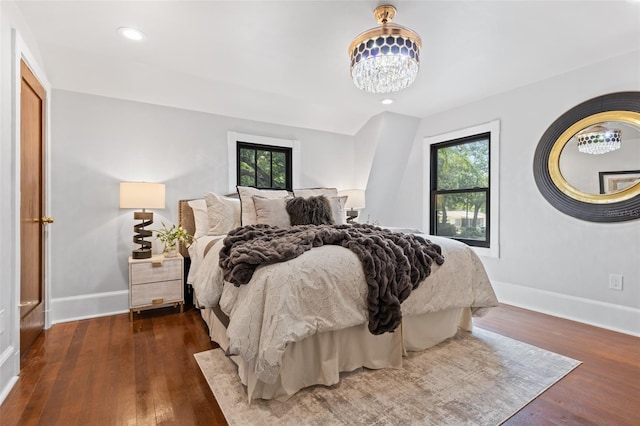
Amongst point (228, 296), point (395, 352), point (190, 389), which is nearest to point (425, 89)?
point (395, 352)

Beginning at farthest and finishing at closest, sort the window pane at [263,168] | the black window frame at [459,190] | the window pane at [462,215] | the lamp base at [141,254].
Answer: the window pane at [263,168] → the window pane at [462,215] → the black window frame at [459,190] → the lamp base at [141,254]

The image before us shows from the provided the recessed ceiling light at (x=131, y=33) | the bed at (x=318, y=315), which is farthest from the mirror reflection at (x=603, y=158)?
the recessed ceiling light at (x=131, y=33)

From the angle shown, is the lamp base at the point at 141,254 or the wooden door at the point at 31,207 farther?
the lamp base at the point at 141,254

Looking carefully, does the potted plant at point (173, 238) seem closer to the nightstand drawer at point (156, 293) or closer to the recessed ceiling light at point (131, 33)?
the nightstand drawer at point (156, 293)

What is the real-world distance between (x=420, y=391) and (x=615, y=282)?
2.23 metres

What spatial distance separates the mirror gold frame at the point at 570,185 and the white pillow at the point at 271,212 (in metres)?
2.56

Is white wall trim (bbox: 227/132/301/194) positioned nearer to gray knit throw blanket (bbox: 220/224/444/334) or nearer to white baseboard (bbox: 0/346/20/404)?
gray knit throw blanket (bbox: 220/224/444/334)

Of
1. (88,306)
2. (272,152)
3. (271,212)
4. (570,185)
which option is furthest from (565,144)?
(88,306)

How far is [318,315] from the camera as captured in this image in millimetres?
1701

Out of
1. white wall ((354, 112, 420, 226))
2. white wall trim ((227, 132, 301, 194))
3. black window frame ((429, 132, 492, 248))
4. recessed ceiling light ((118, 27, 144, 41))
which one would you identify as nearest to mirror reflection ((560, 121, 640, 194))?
black window frame ((429, 132, 492, 248))

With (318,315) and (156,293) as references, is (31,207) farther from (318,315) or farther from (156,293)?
(318,315)

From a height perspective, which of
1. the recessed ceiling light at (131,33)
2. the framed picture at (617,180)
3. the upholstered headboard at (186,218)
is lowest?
the upholstered headboard at (186,218)

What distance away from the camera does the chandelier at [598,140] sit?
9.11 ft

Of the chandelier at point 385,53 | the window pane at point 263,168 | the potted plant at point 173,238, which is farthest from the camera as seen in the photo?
the window pane at point 263,168
